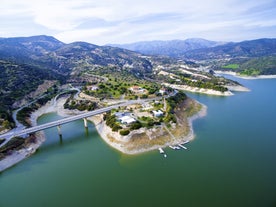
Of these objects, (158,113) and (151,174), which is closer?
(151,174)

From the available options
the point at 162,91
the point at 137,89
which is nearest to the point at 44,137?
the point at 137,89

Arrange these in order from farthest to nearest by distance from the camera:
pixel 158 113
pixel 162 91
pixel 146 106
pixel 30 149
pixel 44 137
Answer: pixel 162 91, pixel 146 106, pixel 158 113, pixel 44 137, pixel 30 149

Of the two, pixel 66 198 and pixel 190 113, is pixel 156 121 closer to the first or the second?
pixel 190 113

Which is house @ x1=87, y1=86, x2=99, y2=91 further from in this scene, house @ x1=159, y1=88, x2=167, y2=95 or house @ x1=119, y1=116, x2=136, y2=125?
house @ x1=119, y1=116, x2=136, y2=125

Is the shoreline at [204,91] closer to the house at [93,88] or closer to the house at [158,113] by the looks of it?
the house at [93,88]

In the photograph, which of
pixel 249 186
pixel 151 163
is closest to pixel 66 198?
pixel 151 163

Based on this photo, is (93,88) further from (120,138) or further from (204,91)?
(204,91)

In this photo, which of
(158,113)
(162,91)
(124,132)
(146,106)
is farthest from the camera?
(162,91)

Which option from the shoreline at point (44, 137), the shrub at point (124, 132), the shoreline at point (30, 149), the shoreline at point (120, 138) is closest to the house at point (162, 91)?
the shoreline at point (44, 137)
